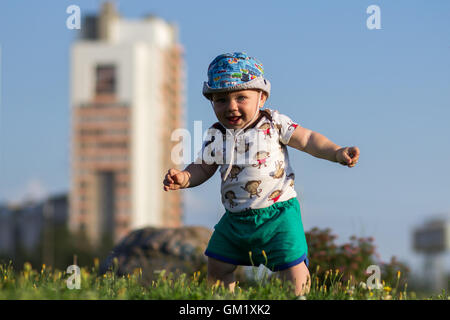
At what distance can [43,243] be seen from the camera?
71.8 metres

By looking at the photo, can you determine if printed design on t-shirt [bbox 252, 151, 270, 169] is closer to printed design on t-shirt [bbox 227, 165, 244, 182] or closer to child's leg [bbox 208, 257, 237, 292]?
printed design on t-shirt [bbox 227, 165, 244, 182]

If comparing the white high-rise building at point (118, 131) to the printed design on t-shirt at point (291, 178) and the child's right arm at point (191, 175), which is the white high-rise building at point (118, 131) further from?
the printed design on t-shirt at point (291, 178)

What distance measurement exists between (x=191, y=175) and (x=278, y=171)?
0.67 m

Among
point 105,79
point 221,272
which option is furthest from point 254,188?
point 105,79

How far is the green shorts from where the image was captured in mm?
4664

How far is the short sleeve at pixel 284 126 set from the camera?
4.91 meters

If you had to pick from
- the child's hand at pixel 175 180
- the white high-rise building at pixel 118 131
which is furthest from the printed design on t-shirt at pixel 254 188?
the white high-rise building at pixel 118 131

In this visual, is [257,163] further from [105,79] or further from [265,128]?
[105,79]

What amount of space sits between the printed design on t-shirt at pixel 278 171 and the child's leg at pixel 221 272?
74 cm

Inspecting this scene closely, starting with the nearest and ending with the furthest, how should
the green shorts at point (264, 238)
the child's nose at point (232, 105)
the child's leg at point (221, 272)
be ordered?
the green shorts at point (264, 238), the child's nose at point (232, 105), the child's leg at point (221, 272)

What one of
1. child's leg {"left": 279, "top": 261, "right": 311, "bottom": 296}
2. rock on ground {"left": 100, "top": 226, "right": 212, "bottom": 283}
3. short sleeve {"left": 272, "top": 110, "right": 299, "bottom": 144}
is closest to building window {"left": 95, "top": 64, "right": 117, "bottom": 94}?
rock on ground {"left": 100, "top": 226, "right": 212, "bottom": 283}
